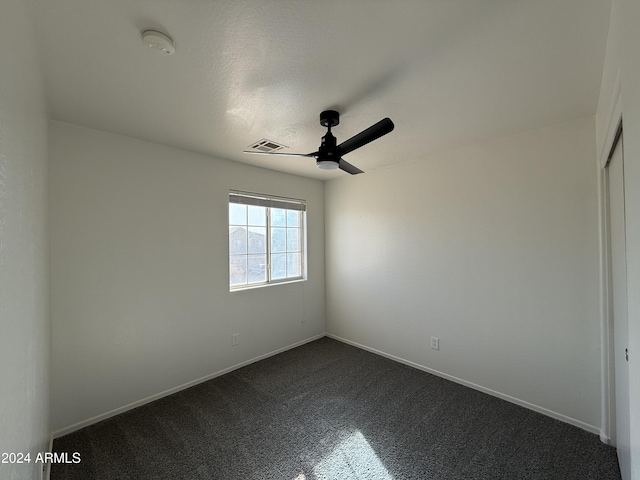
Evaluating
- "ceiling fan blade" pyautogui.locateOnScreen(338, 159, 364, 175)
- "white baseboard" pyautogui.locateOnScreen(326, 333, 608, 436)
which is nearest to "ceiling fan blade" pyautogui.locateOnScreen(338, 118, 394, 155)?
"ceiling fan blade" pyautogui.locateOnScreen(338, 159, 364, 175)

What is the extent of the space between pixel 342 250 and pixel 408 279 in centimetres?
106

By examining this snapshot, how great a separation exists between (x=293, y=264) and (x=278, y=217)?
2.30 ft

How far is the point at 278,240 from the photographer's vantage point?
144 inches

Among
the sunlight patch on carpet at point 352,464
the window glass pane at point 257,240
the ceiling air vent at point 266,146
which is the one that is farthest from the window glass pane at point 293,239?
the sunlight patch on carpet at point 352,464

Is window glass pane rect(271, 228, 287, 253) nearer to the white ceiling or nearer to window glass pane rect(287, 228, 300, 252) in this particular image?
window glass pane rect(287, 228, 300, 252)

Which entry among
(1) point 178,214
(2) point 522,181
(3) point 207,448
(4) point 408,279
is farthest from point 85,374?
(2) point 522,181

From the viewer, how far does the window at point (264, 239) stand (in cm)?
321

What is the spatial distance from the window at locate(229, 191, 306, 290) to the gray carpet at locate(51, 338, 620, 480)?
1232 millimetres

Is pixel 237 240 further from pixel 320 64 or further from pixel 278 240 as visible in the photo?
pixel 320 64

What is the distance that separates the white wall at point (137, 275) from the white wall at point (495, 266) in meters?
1.59

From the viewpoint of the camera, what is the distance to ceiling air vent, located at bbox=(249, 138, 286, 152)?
101 inches

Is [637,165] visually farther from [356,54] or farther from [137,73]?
[137,73]

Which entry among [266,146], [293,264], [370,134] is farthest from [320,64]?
[293,264]

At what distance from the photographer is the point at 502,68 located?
1.51 metres
